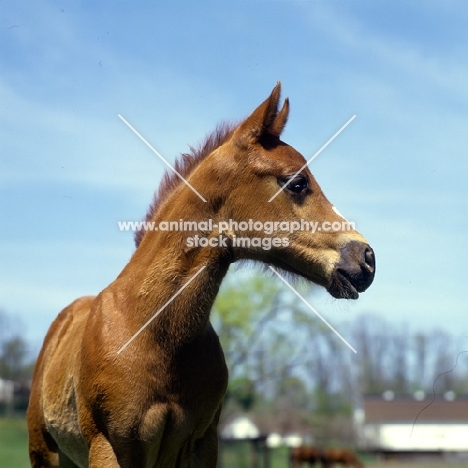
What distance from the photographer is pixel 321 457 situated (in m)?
34.4

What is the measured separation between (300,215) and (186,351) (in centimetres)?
124

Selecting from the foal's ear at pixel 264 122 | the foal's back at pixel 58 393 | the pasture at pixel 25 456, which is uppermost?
the pasture at pixel 25 456

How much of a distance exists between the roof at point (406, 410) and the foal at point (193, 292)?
1768 inches

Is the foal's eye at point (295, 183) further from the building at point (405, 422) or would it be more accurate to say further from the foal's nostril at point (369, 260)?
the building at point (405, 422)

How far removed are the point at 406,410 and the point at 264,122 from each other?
5042 centimetres

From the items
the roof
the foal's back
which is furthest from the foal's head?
the roof

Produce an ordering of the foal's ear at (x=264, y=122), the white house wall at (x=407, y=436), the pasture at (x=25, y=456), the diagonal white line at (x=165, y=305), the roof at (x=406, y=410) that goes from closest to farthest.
A: the diagonal white line at (x=165, y=305), the foal's ear at (x=264, y=122), the pasture at (x=25, y=456), the white house wall at (x=407, y=436), the roof at (x=406, y=410)

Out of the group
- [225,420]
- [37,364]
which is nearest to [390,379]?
[225,420]

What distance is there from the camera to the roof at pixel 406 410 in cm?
4839

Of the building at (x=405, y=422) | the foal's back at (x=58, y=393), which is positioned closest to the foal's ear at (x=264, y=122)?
the foal's back at (x=58, y=393)

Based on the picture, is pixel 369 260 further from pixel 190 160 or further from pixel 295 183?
pixel 190 160

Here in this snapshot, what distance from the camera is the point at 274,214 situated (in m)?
5.03

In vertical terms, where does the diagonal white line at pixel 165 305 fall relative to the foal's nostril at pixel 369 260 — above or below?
below

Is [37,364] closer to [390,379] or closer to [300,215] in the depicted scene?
[300,215]
